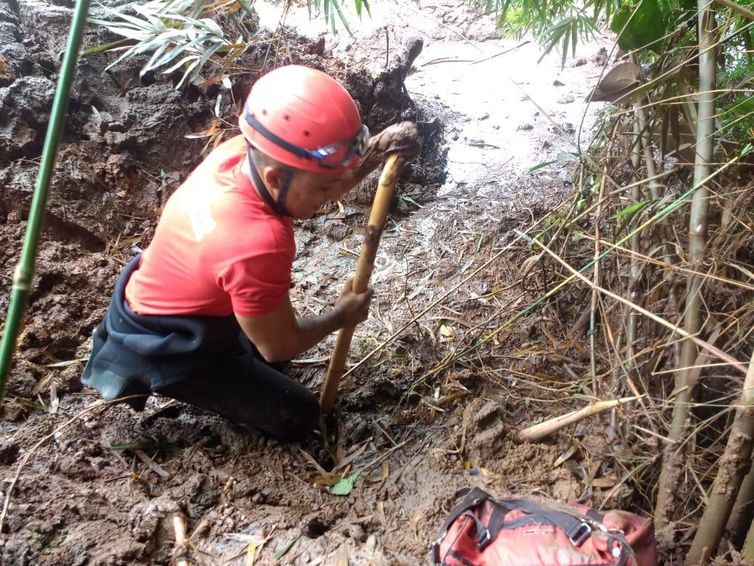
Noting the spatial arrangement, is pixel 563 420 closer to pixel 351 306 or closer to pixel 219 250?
pixel 351 306

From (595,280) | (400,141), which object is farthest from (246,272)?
(595,280)

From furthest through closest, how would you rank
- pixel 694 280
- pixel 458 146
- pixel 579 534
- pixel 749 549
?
pixel 458 146, pixel 694 280, pixel 749 549, pixel 579 534

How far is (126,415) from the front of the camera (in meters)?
2.33

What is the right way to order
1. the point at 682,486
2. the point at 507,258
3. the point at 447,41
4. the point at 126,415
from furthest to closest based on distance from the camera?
the point at 447,41 → the point at 507,258 → the point at 126,415 → the point at 682,486

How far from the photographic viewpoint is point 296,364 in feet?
8.98

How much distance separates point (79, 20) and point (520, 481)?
6.58 feet

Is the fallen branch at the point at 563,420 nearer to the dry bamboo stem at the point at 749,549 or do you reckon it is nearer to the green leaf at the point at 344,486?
the dry bamboo stem at the point at 749,549

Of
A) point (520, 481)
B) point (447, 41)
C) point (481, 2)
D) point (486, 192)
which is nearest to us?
point (520, 481)

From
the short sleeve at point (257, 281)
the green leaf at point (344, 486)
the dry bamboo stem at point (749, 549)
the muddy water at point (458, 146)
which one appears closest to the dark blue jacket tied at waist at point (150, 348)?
the short sleeve at point (257, 281)

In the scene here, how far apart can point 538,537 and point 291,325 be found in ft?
3.32

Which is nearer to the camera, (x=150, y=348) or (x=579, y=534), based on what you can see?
(x=579, y=534)

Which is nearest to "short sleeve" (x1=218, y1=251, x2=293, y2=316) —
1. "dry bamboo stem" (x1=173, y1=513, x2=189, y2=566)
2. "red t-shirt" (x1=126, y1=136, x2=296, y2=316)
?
"red t-shirt" (x1=126, y1=136, x2=296, y2=316)

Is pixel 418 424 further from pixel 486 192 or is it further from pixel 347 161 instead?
pixel 486 192

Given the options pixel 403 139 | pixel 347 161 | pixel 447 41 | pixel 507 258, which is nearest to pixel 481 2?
pixel 447 41
